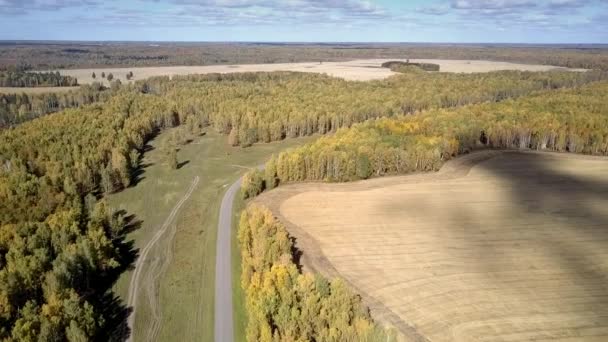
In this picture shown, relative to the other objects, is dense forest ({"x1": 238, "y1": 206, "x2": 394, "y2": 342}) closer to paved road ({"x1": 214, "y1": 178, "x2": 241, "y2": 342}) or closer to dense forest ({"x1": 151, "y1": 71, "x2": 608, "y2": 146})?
paved road ({"x1": 214, "y1": 178, "x2": 241, "y2": 342})

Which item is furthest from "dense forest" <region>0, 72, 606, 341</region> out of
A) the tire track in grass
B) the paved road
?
the paved road

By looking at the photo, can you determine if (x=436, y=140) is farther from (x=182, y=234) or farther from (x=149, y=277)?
(x=149, y=277)

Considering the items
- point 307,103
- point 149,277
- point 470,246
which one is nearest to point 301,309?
point 149,277

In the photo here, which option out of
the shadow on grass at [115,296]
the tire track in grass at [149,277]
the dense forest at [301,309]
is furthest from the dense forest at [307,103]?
the dense forest at [301,309]

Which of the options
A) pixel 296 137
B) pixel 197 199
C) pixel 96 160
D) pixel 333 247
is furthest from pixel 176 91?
pixel 333 247

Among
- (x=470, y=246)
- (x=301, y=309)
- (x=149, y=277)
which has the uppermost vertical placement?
(x=470, y=246)

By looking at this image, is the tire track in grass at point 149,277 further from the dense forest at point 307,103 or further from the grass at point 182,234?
the dense forest at point 307,103
